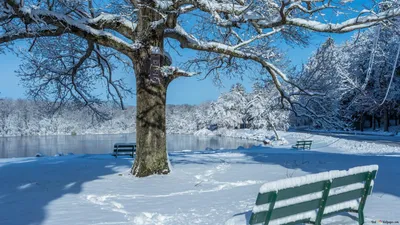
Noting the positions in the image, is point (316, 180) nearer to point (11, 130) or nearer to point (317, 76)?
point (317, 76)

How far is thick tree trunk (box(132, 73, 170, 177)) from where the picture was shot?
805cm

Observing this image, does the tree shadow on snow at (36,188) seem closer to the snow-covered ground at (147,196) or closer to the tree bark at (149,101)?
the snow-covered ground at (147,196)

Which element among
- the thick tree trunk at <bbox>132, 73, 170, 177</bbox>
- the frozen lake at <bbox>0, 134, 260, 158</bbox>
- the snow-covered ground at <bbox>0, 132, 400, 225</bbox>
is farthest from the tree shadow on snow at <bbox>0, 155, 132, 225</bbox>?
the frozen lake at <bbox>0, 134, 260, 158</bbox>

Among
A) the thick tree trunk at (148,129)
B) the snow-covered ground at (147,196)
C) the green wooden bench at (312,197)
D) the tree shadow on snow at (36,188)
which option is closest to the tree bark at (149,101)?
the thick tree trunk at (148,129)

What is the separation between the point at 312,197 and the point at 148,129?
507 centimetres

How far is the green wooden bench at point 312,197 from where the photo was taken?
128 inches

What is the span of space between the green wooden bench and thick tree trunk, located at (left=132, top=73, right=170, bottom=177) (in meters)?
4.86

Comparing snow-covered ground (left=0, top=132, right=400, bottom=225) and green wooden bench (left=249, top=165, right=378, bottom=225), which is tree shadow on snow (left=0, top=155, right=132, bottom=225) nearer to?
snow-covered ground (left=0, top=132, right=400, bottom=225)

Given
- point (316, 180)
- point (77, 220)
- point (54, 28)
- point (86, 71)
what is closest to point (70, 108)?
point (86, 71)

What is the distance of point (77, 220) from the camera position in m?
4.68

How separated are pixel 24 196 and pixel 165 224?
10.7 ft

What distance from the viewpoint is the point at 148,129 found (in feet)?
26.5

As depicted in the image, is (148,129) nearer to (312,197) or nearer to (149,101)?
(149,101)

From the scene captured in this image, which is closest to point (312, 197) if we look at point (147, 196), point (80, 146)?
point (147, 196)
